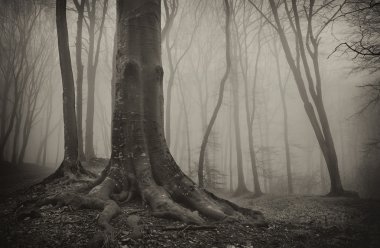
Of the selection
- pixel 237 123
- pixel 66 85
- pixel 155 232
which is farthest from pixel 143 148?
pixel 237 123

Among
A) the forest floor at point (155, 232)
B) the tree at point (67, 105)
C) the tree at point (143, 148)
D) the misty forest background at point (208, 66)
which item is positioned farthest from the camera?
the misty forest background at point (208, 66)

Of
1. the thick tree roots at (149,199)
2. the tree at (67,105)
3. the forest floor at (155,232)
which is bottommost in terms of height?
the forest floor at (155,232)

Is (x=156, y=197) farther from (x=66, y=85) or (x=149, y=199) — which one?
(x=66, y=85)

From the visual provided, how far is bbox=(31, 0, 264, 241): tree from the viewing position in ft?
13.4

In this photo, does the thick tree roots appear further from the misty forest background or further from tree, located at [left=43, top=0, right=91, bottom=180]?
the misty forest background

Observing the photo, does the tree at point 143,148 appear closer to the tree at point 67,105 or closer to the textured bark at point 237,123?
the tree at point 67,105

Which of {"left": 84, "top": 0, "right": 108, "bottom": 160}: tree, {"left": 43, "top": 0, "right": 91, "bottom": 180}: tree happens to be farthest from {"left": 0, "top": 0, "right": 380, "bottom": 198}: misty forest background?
{"left": 43, "top": 0, "right": 91, "bottom": 180}: tree

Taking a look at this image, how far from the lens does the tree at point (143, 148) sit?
4090 mm

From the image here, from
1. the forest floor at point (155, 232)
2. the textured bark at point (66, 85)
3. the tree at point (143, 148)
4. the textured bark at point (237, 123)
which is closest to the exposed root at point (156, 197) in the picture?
the tree at point (143, 148)

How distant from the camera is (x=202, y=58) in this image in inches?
853

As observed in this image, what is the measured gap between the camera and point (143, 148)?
466 cm

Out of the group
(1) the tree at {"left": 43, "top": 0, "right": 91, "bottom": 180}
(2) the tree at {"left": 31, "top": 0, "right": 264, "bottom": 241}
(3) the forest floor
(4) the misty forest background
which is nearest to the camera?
(3) the forest floor

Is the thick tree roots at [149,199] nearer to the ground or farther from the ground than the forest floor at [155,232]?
farther from the ground

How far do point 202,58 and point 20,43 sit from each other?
44.7 feet
